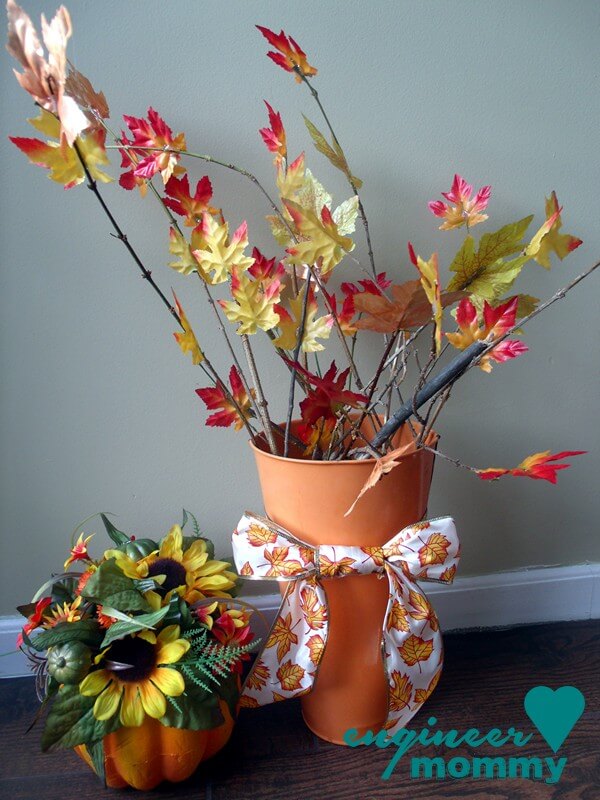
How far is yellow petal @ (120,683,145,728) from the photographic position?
27.5 inches

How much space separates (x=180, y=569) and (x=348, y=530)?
0.71 feet

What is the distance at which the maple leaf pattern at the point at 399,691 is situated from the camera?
77 cm

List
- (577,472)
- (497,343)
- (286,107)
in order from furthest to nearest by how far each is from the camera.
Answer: (577,472), (286,107), (497,343)

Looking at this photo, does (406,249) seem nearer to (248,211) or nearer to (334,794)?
(248,211)

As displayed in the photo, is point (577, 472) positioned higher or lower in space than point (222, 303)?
lower

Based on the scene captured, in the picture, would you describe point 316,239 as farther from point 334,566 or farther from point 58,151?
point 334,566

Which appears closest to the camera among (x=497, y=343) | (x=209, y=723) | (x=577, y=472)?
(x=497, y=343)

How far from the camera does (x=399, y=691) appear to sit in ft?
2.55

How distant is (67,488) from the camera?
0.96 m

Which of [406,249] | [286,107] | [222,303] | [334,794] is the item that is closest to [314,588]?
[334,794]

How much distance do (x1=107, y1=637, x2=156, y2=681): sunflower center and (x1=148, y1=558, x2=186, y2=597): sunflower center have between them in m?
0.07

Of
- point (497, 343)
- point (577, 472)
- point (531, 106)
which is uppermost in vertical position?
point (531, 106)

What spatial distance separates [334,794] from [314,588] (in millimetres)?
245

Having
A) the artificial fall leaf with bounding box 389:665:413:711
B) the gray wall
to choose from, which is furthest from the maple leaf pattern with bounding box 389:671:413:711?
the gray wall
